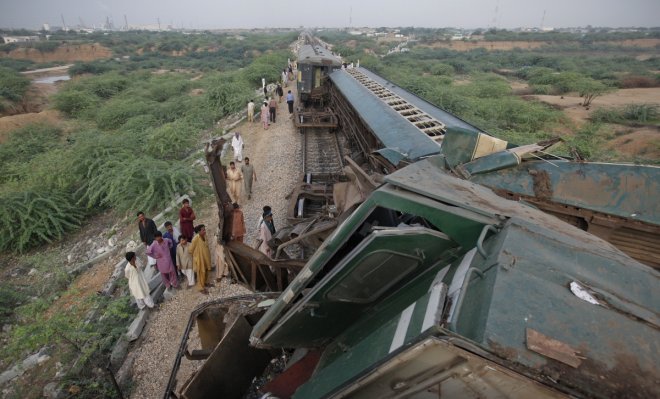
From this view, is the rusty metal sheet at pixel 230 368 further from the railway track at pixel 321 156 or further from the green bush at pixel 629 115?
the green bush at pixel 629 115

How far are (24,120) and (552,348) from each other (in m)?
27.1

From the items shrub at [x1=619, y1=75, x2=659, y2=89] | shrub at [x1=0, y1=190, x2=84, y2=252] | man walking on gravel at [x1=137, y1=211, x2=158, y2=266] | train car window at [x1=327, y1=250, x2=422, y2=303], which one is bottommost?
shrub at [x1=0, y1=190, x2=84, y2=252]

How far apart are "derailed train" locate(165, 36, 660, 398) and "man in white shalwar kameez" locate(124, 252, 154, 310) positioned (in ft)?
6.43

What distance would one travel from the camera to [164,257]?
5484mm

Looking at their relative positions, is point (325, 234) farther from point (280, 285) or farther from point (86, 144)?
point (86, 144)

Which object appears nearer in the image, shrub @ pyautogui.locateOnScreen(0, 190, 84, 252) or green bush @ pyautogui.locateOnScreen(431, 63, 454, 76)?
shrub @ pyautogui.locateOnScreen(0, 190, 84, 252)

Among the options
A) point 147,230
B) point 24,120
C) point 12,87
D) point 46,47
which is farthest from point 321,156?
point 46,47

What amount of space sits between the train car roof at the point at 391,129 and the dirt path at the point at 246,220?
275cm

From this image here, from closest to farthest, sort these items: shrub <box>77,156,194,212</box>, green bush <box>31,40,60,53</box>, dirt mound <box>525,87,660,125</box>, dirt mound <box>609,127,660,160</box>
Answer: shrub <box>77,156,194,212</box> < dirt mound <box>609,127,660,160</box> < dirt mound <box>525,87,660,125</box> < green bush <box>31,40,60,53</box>

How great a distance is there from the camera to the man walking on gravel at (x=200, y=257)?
5.59 metres

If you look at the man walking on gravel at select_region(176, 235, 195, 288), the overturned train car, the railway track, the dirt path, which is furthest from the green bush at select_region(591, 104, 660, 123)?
the man walking on gravel at select_region(176, 235, 195, 288)

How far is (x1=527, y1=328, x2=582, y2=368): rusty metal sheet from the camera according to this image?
4.57 ft

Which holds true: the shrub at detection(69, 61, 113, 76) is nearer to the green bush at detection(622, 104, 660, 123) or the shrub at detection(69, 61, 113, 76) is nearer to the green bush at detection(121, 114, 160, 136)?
the green bush at detection(121, 114, 160, 136)

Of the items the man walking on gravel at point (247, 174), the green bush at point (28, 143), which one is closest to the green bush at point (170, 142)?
the man walking on gravel at point (247, 174)
